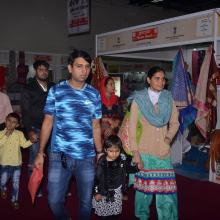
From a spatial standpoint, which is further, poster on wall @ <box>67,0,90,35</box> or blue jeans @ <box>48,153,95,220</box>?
poster on wall @ <box>67,0,90,35</box>

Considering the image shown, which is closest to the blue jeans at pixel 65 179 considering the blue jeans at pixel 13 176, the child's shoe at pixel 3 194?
the blue jeans at pixel 13 176

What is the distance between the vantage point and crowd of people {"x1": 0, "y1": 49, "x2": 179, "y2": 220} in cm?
253

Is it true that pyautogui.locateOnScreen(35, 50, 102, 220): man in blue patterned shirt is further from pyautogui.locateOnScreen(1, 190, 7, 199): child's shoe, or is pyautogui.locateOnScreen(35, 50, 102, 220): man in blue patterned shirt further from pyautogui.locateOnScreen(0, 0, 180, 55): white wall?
pyautogui.locateOnScreen(0, 0, 180, 55): white wall

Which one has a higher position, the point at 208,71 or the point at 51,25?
the point at 51,25

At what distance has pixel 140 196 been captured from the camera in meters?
3.06

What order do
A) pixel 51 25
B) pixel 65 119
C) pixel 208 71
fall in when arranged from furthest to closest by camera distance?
pixel 51 25 < pixel 208 71 < pixel 65 119

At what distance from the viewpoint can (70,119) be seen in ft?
8.27

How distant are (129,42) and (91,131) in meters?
3.18

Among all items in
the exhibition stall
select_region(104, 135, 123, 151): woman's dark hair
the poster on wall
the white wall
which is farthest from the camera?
the white wall

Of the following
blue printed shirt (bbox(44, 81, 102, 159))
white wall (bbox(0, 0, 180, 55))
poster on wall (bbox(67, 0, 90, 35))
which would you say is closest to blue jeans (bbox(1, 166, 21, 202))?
blue printed shirt (bbox(44, 81, 102, 159))

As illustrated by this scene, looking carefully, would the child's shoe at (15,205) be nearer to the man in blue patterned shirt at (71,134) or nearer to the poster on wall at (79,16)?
the man in blue patterned shirt at (71,134)

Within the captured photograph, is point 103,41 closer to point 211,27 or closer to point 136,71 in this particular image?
point 211,27

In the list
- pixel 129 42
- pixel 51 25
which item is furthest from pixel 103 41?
pixel 51 25

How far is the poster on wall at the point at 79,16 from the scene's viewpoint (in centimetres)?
683
